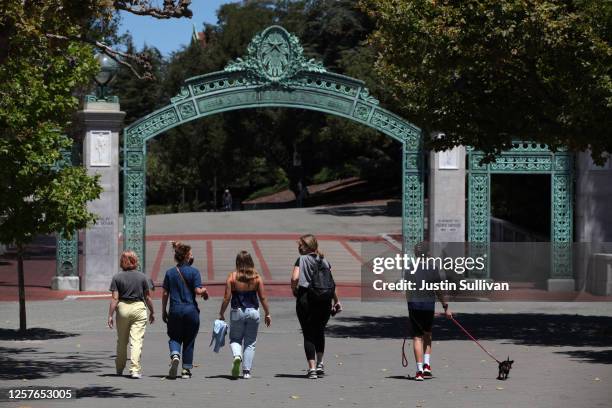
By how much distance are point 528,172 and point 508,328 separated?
6657 mm

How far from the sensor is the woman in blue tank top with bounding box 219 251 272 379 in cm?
1390

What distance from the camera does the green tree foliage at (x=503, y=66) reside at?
17266 mm

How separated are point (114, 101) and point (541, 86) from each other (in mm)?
10493

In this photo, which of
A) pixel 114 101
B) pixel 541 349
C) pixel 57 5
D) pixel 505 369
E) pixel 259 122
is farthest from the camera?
pixel 259 122

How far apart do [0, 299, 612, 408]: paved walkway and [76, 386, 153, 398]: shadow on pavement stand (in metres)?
0.01

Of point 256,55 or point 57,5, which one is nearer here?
point 57,5

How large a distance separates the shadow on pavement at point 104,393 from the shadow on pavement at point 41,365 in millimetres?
1221

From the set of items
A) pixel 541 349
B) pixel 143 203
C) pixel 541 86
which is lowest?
pixel 541 349

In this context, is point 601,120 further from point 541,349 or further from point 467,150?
point 467,150

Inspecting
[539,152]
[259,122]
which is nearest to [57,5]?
[539,152]

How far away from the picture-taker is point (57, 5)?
12625 millimetres

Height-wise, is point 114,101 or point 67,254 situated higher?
point 114,101

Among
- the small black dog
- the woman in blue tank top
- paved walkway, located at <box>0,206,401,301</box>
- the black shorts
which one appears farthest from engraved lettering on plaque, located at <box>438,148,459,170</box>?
the woman in blue tank top

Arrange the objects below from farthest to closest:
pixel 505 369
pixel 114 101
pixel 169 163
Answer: pixel 169 163 < pixel 114 101 < pixel 505 369
